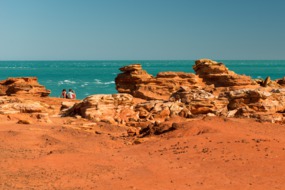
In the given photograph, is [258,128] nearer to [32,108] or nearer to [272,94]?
[272,94]

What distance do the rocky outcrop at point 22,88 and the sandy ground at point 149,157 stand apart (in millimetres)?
14787

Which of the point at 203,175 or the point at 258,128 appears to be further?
the point at 258,128

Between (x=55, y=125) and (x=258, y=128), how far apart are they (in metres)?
9.14

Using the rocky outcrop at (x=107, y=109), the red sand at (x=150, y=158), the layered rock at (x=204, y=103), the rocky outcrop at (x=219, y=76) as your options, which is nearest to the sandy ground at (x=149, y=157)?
the red sand at (x=150, y=158)

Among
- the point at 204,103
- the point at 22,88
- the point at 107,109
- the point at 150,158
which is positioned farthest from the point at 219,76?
the point at 150,158

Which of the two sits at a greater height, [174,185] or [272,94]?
[272,94]

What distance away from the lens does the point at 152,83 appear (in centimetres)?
3722

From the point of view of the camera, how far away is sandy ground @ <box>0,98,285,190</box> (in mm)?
11258

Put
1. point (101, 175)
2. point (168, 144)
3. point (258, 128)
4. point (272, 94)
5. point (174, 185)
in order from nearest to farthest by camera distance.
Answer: point (174, 185)
point (101, 175)
point (168, 144)
point (258, 128)
point (272, 94)


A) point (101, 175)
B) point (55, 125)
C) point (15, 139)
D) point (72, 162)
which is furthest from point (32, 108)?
point (101, 175)

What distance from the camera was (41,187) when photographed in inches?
434

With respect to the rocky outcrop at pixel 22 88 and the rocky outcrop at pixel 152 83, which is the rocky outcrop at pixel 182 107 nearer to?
the rocky outcrop at pixel 22 88

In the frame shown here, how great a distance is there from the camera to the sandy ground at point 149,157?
11.3 meters

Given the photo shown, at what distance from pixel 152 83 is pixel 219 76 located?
628 cm
